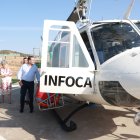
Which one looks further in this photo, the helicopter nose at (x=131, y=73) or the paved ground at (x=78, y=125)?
the paved ground at (x=78, y=125)

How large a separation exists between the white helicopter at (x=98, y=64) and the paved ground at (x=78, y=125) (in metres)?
1.02

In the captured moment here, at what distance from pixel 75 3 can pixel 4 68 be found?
14.4ft

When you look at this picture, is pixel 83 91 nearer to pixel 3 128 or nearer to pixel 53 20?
pixel 53 20

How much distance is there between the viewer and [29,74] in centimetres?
879

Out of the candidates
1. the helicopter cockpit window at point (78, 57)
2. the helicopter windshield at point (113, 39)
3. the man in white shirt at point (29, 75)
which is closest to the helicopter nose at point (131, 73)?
the helicopter windshield at point (113, 39)

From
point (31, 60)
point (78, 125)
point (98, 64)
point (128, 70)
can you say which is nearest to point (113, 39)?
point (98, 64)

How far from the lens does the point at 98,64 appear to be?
6.17 m

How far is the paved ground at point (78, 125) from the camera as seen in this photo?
693 centimetres

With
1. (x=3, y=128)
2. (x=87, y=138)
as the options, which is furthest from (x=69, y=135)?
(x=3, y=128)

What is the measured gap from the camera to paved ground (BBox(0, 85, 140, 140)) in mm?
6926

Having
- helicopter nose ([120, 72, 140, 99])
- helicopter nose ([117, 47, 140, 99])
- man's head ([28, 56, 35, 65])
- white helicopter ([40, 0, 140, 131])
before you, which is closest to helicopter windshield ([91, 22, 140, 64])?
white helicopter ([40, 0, 140, 131])

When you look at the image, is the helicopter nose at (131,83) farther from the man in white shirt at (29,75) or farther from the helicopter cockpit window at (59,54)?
the man in white shirt at (29,75)

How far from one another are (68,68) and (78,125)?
78.7 inches

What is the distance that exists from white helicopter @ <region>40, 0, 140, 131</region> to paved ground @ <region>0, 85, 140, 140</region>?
40.2 inches
